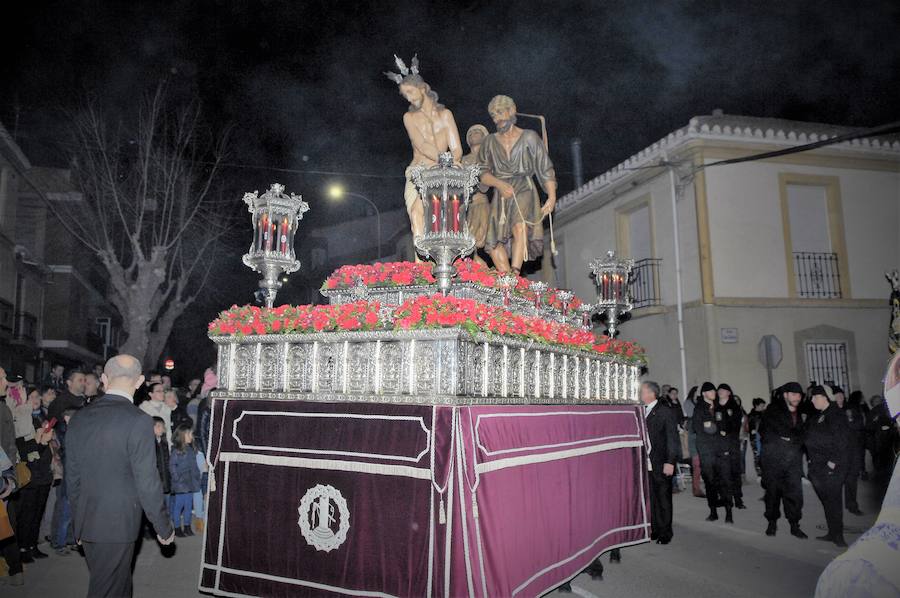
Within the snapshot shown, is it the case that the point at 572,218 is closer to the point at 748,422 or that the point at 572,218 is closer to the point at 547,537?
the point at 748,422

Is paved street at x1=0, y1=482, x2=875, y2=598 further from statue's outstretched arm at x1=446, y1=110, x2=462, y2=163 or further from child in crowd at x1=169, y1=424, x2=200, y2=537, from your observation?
statue's outstretched arm at x1=446, y1=110, x2=462, y2=163

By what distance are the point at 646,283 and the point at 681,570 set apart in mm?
12941

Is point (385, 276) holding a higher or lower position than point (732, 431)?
higher

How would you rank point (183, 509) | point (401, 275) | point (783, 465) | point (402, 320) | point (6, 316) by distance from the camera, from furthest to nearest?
point (6, 316), point (783, 465), point (183, 509), point (401, 275), point (402, 320)

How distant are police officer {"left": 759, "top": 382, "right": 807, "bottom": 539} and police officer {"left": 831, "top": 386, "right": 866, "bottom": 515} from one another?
23.7 inches

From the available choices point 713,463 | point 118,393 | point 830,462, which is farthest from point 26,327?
point 830,462

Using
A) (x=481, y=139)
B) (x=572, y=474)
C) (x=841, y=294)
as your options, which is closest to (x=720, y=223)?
(x=841, y=294)

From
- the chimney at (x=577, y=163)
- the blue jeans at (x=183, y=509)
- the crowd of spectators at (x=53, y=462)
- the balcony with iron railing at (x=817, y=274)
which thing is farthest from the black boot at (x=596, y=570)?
the chimney at (x=577, y=163)

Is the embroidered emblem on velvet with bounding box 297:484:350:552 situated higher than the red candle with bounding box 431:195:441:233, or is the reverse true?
the red candle with bounding box 431:195:441:233

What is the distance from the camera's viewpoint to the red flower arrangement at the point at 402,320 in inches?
184

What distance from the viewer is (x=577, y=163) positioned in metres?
24.0

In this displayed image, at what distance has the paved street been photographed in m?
5.93

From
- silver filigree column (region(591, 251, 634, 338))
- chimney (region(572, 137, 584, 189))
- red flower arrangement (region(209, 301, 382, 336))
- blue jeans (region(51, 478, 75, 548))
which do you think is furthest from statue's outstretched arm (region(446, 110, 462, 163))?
chimney (region(572, 137, 584, 189))

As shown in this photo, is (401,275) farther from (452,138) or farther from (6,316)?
(6,316)
